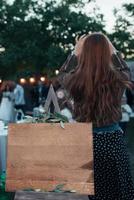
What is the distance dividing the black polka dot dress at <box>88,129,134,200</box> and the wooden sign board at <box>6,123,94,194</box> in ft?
0.80

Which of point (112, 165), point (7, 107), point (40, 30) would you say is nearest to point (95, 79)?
point (112, 165)

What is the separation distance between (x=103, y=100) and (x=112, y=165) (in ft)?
1.19

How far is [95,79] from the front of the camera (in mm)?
3000

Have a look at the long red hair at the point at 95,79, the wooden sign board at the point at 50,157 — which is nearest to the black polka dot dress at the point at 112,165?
the long red hair at the point at 95,79

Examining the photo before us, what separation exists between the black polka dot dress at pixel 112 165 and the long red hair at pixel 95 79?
0.13 meters

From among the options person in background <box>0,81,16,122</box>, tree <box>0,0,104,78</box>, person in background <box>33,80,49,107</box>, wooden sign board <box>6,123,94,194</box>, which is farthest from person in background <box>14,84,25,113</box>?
tree <box>0,0,104,78</box>

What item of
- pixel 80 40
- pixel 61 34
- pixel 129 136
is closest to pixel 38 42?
pixel 61 34

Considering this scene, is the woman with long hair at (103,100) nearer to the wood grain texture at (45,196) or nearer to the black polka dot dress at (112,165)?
the black polka dot dress at (112,165)

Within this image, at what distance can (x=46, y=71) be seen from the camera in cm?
3259

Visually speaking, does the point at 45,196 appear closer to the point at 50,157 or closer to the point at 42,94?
the point at 50,157

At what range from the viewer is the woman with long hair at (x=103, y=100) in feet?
9.84

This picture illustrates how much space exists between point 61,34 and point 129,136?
64.1 feet

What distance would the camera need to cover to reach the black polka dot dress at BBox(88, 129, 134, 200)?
303 cm

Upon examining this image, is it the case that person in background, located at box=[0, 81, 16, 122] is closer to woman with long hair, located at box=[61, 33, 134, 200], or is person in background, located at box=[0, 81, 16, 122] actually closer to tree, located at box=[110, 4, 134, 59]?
woman with long hair, located at box=[61, 33, 134, 200]
